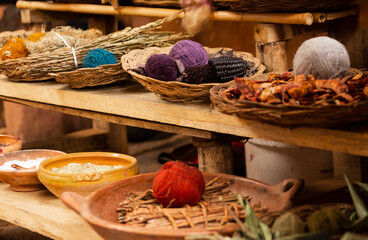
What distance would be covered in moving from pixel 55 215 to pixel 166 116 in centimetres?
→ 49

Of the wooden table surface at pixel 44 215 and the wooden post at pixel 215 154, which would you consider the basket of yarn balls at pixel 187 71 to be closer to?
the wooden post at pixel 215 154

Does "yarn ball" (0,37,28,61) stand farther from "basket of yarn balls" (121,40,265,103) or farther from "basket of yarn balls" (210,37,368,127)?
"basket of yarn balls" (210,37,368,127)

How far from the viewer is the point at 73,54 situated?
237cm

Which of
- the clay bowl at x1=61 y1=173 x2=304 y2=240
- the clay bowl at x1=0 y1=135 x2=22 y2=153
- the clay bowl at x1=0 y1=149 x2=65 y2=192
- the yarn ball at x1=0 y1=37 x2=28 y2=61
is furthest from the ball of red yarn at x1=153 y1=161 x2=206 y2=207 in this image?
the yarn ball at x1=0 y1=37 x2=28 y2=61

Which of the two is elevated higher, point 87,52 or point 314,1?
point 314,1

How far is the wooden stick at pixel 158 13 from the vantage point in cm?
A: 200

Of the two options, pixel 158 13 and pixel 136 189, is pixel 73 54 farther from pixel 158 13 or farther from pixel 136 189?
pixel 136 189

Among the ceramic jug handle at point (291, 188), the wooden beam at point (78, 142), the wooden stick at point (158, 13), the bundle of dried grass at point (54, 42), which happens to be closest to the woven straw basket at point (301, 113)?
the ceramic jug handle at point (291, 188)

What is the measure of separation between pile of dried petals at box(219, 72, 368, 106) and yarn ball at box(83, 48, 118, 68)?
2.63 feet

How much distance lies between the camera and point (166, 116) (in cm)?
187

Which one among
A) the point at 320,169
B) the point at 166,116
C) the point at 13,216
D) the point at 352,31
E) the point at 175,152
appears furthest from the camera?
the point at 175,152

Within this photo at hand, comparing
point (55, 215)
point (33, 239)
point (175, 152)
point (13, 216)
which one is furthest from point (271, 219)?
point (175, 152)

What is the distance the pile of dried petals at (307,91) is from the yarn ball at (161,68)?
369mm

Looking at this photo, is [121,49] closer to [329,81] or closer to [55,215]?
[55,215]
